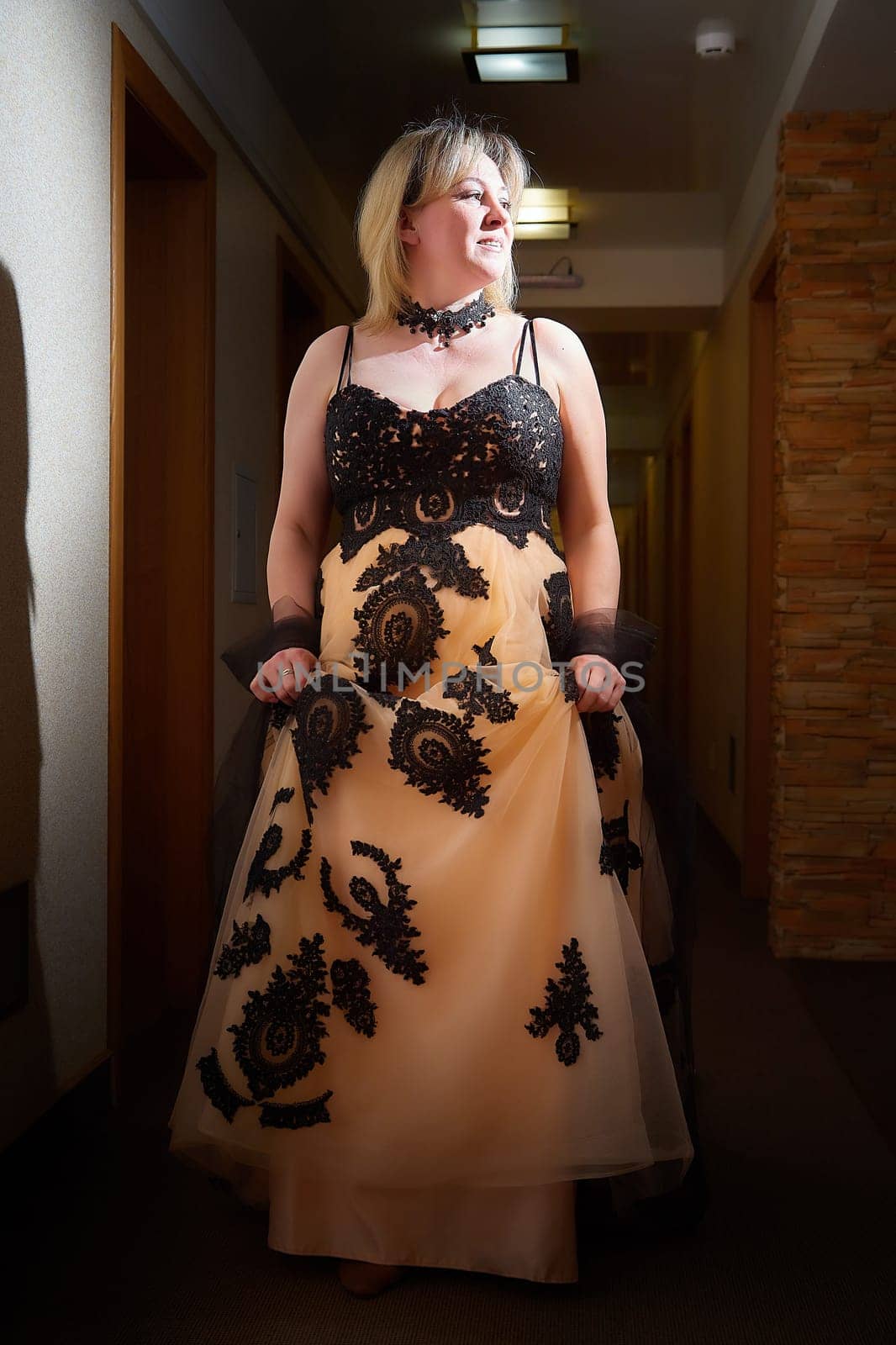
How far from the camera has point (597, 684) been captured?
1.82 metres

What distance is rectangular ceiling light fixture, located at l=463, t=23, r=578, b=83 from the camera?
4266mm

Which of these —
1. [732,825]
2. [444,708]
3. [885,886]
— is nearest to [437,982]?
[444,708]

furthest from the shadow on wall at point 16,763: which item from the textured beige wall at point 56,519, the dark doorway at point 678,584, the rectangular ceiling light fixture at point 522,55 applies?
the dark doorway at point 678,584

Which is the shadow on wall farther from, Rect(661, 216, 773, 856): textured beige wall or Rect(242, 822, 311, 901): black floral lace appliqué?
Rect(661, 216, 773, 856): textured beige wall

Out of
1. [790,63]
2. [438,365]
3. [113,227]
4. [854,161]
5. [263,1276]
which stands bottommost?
[263,1276]

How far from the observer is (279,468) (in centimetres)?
423

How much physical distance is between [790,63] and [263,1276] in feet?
12.3

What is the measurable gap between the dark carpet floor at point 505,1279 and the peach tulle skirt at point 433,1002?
8 cm

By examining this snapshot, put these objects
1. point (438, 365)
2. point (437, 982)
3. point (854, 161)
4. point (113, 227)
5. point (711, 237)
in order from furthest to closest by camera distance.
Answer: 1. point (711, 237)
2. point (854, 161)
3. point (113, 227)
4. point (438, 365)
5. point (437, 982)

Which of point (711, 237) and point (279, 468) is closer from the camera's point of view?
point (279, 468)

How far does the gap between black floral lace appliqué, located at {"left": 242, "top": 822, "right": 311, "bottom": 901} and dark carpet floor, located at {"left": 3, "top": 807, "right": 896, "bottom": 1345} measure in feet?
2.02

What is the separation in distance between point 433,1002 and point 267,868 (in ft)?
1.07

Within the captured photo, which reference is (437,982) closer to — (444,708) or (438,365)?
(444,708)

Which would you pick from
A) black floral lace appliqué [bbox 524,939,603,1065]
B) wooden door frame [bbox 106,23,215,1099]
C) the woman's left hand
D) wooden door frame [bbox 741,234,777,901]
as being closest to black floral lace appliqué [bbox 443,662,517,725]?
the woman's left hand
